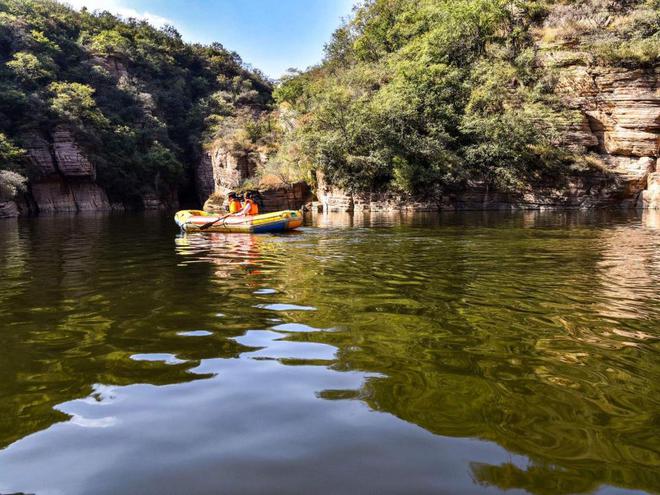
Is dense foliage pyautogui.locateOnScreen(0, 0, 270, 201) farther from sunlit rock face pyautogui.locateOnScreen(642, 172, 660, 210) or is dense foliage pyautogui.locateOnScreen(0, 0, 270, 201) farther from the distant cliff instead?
Result: sunlit rock face pyautogui.locateOnScreen(642, 172, 660, 210)

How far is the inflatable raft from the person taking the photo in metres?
14.9

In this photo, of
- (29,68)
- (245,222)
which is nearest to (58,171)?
(29,68)

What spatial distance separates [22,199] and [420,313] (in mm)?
38375

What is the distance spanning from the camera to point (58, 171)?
37812 mm

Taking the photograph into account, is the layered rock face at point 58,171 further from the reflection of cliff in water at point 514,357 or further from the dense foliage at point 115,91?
the reflection of cliff in water at point 514,357

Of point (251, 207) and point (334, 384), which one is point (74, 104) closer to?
point (251, 207)

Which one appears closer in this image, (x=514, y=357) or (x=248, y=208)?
(x=514, y=357)

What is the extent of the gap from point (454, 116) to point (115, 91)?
117 ft

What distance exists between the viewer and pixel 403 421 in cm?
258

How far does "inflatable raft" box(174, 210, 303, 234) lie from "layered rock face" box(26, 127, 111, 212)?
27.6 m

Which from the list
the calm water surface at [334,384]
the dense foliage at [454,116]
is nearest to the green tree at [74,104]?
the dense foliage at [454,116]

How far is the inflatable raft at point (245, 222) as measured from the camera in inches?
586

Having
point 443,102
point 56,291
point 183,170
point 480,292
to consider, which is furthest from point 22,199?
point 480,292

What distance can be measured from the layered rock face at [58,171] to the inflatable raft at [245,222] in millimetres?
27634
